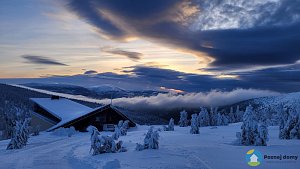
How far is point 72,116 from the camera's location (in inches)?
2270

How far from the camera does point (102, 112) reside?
2308 inches

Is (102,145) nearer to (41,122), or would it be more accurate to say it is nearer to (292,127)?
(292,127)

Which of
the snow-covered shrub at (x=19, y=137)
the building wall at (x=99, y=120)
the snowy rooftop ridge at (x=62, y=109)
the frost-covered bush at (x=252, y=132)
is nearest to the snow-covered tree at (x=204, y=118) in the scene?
the building wall at (x=99, y=120)

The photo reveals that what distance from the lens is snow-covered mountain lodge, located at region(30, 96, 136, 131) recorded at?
55500mm

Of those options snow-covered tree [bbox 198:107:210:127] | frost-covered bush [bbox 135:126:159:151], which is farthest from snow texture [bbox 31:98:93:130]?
frost-covered bush [bbox 135:126:159:151]

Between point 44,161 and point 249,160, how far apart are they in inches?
439

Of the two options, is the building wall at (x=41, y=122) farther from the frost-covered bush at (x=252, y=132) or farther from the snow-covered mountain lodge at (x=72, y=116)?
the frost-covered bush at (x=252, y=132)

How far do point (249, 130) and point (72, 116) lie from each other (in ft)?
131

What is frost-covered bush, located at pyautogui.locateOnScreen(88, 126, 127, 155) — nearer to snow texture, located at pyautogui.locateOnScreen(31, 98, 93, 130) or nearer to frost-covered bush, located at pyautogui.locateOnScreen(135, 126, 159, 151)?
frost-covered bush, located at pyautogui.locateOnScreen(135, 126, 159, 151)

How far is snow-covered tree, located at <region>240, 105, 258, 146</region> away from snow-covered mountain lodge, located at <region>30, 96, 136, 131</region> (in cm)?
3507

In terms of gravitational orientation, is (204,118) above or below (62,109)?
below

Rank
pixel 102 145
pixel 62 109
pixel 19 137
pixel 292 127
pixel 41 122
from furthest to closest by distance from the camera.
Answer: pixel 41 122
pixel 62 109
pixel 19 137
pixel 292 127
pixel 102 145

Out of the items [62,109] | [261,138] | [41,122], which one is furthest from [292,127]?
[41,122]

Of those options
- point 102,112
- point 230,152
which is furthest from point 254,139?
point 102,112
